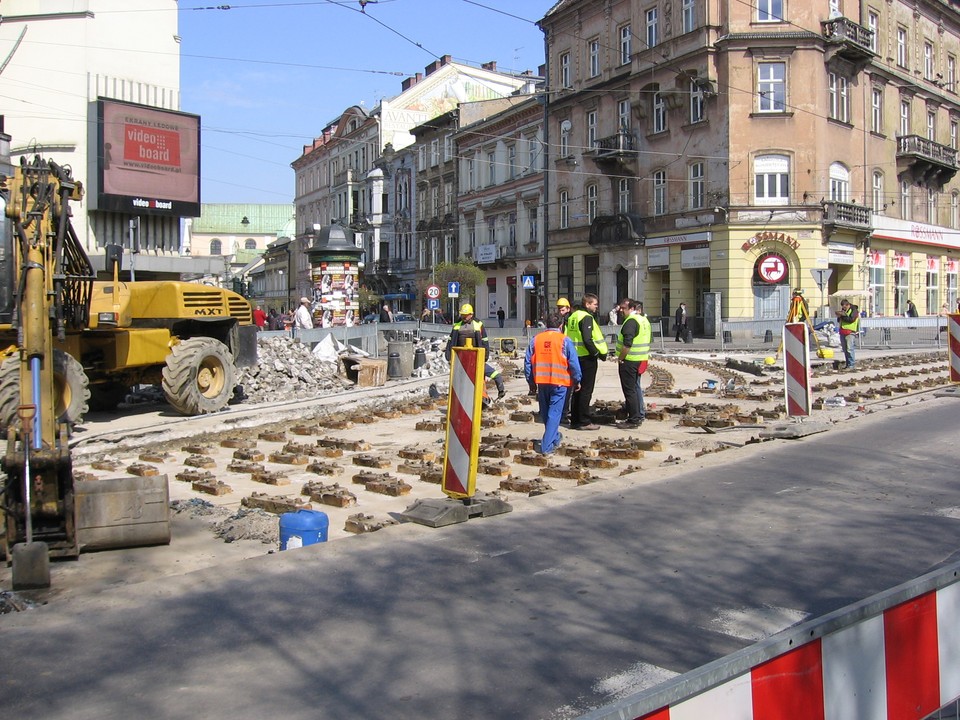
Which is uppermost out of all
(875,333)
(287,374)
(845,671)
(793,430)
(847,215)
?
(847,215)

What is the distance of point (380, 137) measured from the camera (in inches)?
2756

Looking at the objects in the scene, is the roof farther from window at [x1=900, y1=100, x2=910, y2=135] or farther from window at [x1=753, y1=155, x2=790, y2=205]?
window at [x1=753, y1=155, x2=790, y2=205]

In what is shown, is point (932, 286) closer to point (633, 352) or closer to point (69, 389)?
point (633, 352)

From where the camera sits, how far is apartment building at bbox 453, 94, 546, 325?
51.8 meters

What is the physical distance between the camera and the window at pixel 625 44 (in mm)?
43156

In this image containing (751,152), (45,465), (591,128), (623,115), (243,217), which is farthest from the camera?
(243,217)

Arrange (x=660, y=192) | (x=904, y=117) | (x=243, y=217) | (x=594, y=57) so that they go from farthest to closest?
(x=243, y=217), (x=594, y=57), (x=904, y=117), (x=660, y=192)

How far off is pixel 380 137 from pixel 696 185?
1429 inches

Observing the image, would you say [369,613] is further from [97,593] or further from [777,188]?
[777,188]

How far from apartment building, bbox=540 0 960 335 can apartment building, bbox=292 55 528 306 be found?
2097cm

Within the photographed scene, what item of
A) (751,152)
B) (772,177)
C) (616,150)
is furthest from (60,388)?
(616,150)

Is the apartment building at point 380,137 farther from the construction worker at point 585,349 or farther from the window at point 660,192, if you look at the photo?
the construction worker at point 585,349

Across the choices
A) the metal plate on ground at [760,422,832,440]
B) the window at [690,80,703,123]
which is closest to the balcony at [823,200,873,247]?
the window at [690,80,703,123]

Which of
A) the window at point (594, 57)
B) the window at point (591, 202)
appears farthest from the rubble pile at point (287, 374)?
the window at point (594, 57)
